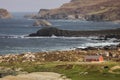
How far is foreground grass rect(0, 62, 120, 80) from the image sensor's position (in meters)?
77.8

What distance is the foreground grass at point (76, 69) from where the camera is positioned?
3061 inches

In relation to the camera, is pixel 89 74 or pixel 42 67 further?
pixel 42 67

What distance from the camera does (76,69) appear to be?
86.1 metres

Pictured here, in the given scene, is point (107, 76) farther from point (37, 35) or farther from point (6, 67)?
point (37, 35)

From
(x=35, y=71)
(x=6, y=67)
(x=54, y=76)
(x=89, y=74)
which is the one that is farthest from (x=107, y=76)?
(x=6, y=67)

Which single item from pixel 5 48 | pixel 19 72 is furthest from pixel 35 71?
pixel 5 48

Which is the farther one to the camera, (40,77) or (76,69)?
(76,69)

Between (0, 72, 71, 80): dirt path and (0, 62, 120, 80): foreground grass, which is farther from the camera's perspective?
(0, 62, 120, 80): foreground grass

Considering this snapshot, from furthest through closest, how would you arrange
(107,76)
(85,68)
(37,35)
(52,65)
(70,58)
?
(37,35)
(70,58)
(52,65)
(85,68)
(107,76)

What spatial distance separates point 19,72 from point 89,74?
47.2 feet

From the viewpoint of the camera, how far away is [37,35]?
19750cm

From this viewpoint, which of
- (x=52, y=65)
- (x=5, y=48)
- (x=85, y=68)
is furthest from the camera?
(x=5, y=48)

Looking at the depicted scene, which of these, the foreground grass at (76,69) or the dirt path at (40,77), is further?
the foreground grass at (76,69)

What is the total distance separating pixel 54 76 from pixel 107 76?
8933mm
